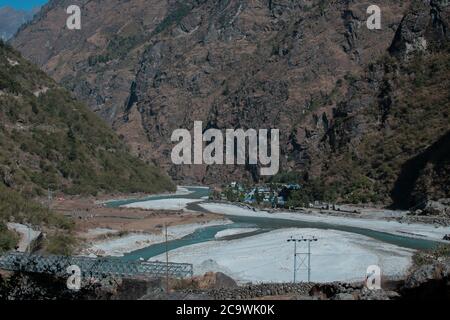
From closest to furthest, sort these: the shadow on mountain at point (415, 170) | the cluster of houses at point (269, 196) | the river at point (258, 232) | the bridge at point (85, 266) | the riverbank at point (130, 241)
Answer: the bridge at point (85, 266), the riverbank at point (130, 241), the river at point (258, 232), the shadow on mountain at point (415, 170), the cluster of houses at point (269, 196)

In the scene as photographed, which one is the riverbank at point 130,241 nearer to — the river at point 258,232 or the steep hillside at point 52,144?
the river at point 258,232

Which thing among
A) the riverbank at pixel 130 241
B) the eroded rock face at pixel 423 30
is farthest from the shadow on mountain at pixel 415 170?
the riverbank at pixel 130 241

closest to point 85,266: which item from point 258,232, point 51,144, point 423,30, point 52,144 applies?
point 258,232

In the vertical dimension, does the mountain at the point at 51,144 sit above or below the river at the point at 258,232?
above

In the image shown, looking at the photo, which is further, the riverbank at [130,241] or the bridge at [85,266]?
the riverbank at [130,241]

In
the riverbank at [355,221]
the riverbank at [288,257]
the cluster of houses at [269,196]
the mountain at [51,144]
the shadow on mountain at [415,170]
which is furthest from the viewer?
the cluster of houses at [269,196]

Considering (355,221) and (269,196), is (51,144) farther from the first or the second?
(355,221)

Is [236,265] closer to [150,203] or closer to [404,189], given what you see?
[404,189]
